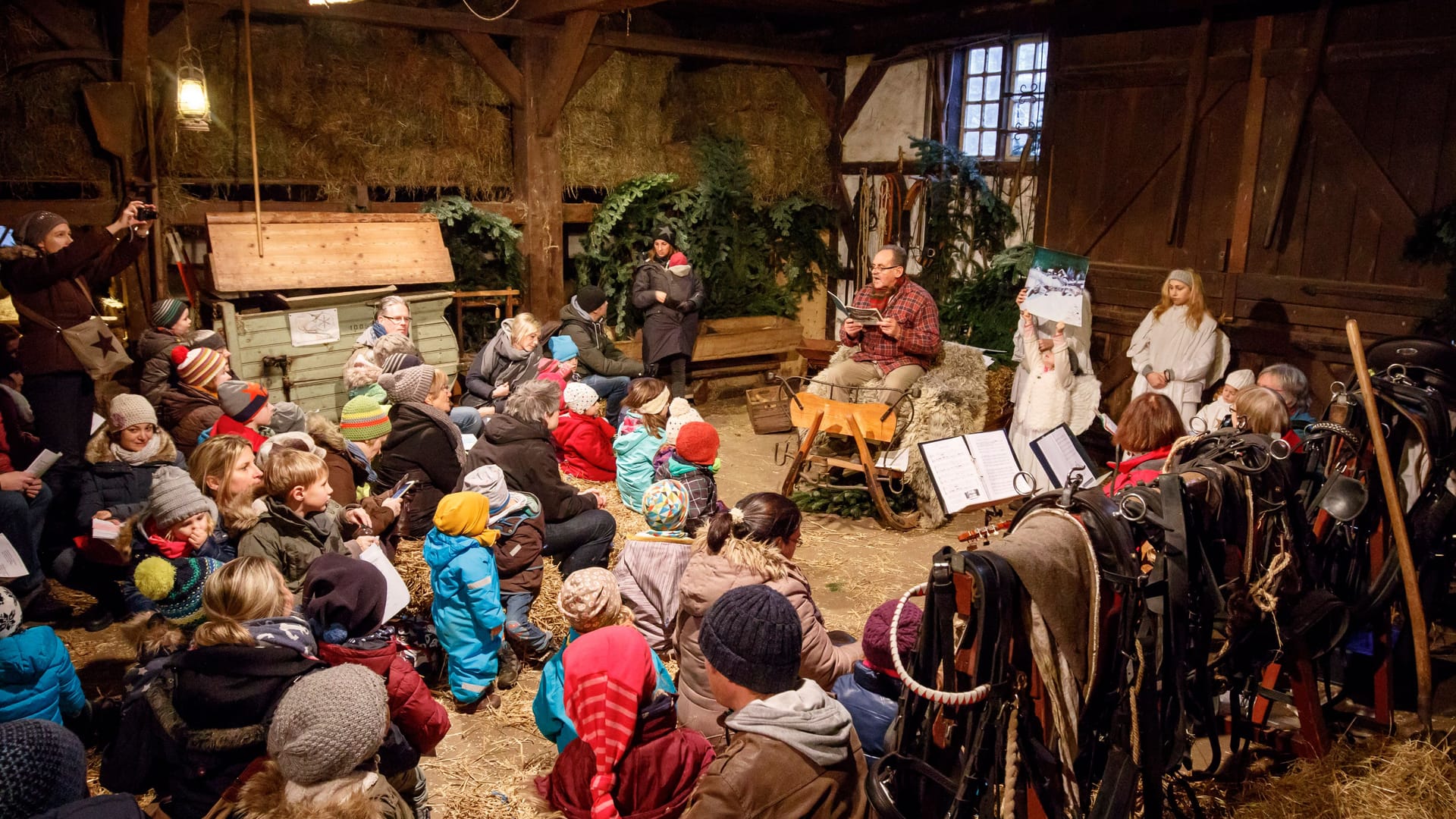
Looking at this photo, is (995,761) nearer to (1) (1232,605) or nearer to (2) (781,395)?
(1) (1232,605)

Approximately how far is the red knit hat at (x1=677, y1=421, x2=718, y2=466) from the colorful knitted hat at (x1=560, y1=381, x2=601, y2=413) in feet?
6.11

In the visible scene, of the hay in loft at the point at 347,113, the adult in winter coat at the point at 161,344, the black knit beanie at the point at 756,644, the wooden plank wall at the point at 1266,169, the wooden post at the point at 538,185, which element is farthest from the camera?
the wooden post at the point at 538,185

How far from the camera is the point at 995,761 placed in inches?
97.6

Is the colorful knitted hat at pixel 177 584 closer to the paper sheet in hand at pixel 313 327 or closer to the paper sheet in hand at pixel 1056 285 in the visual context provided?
the paper sheet in hand at pixel 313 327

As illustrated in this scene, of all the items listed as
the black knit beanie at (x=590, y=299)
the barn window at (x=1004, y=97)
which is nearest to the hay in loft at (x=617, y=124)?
the black knit beanie at (x=590, y=299)

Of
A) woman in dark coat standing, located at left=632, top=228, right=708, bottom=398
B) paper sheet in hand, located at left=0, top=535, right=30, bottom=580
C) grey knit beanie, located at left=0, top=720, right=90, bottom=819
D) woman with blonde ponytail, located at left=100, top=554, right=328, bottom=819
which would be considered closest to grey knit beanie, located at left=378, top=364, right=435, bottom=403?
paper sheet in hand, located at left=0, top=535, right=30, bottom=580

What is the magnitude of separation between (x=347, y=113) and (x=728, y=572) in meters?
6.89

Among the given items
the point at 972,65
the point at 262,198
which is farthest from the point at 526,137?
the point at 972,65

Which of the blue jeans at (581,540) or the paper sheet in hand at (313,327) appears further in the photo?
the paper sheet in hand at (313,327)

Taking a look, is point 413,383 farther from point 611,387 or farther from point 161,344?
point 611,387

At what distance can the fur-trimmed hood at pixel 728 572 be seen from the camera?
3.70 meters

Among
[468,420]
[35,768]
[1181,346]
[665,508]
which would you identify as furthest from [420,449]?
[1181,346]

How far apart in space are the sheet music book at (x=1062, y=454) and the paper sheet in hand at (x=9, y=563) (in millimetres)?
4465

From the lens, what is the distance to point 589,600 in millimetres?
3500
